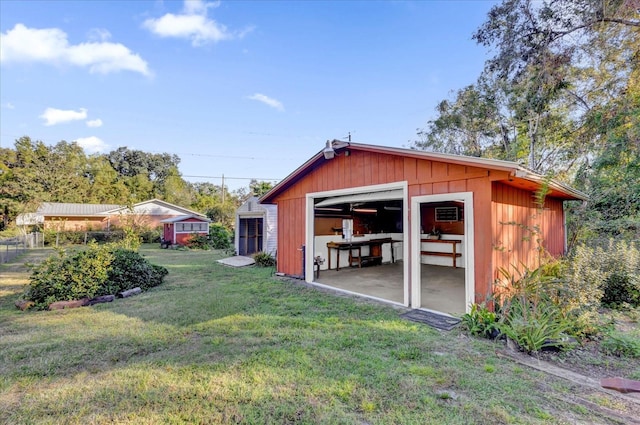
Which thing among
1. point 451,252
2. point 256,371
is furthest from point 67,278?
point 451,252

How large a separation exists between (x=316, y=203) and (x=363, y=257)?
292 centimetres

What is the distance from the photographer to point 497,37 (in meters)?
10.3

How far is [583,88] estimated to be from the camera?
11.1 m

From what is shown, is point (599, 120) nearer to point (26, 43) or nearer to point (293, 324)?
point (293, 324)

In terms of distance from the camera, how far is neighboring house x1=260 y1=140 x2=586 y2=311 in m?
4.57

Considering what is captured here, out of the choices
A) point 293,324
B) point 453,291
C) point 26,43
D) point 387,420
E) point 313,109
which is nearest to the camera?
point 387,420

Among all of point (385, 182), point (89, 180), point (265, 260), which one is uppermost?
point (89, 180)

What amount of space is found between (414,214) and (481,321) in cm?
203

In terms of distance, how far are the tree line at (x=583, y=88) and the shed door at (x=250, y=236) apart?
11.2 meters

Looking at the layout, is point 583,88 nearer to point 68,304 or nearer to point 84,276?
point 84,276

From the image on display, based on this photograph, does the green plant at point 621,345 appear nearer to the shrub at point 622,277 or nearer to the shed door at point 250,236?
the shrub at point 622,277

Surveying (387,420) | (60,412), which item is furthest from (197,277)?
(387,420)

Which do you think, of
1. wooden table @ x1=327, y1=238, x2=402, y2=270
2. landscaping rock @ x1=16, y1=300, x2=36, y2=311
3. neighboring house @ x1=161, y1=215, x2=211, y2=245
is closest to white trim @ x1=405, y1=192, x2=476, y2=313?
wooden table @ x1=327, y1=238, x2=402, y2=270

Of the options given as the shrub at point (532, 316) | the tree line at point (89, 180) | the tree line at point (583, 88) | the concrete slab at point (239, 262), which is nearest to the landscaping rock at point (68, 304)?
the concrete slab at point (239, 262)
